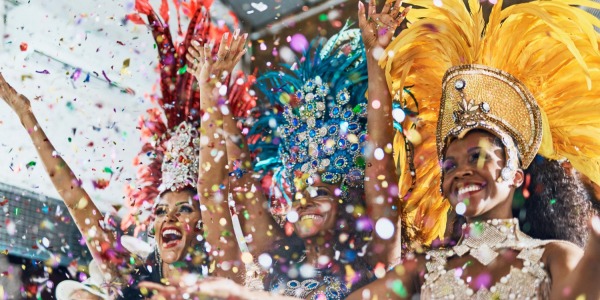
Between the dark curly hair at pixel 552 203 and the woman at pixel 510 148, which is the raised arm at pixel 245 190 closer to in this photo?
the woman at pixel 510 148

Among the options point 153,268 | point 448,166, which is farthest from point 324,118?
point 153,268

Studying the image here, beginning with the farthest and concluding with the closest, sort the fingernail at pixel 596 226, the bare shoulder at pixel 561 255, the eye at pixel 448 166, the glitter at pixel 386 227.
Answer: the glitter at pixel 386 227 → the eye at pixel 448 166 → the bare shoulder at pixel 561 255 → the fingernail at pixel 596 226

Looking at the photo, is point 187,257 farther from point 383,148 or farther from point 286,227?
point 383,148

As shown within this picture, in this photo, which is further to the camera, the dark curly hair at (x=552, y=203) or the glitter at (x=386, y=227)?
the glitter at (x=386, y=227)

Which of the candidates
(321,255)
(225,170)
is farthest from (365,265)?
(225,170)

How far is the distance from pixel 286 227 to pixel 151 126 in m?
0.70

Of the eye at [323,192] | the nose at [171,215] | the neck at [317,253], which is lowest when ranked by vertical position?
the nose at [171,215]

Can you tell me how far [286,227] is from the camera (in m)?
2.65

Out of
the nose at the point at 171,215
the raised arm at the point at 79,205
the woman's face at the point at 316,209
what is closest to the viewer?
the woman's face at the point at 316,209

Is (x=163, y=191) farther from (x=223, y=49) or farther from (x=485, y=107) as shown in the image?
(x=485, y=107)

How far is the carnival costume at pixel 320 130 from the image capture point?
240cm

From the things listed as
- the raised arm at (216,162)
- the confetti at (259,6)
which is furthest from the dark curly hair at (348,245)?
the confetti at (259,6)

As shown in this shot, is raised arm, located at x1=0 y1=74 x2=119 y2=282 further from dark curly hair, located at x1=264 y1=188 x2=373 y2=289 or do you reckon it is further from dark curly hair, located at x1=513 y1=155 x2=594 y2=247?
dark curly hair, located at x1=513 y1=155 x2=594 y2=247

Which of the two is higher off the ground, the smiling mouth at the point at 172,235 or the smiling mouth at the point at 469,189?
the smiling mouth at the point at 469,189
